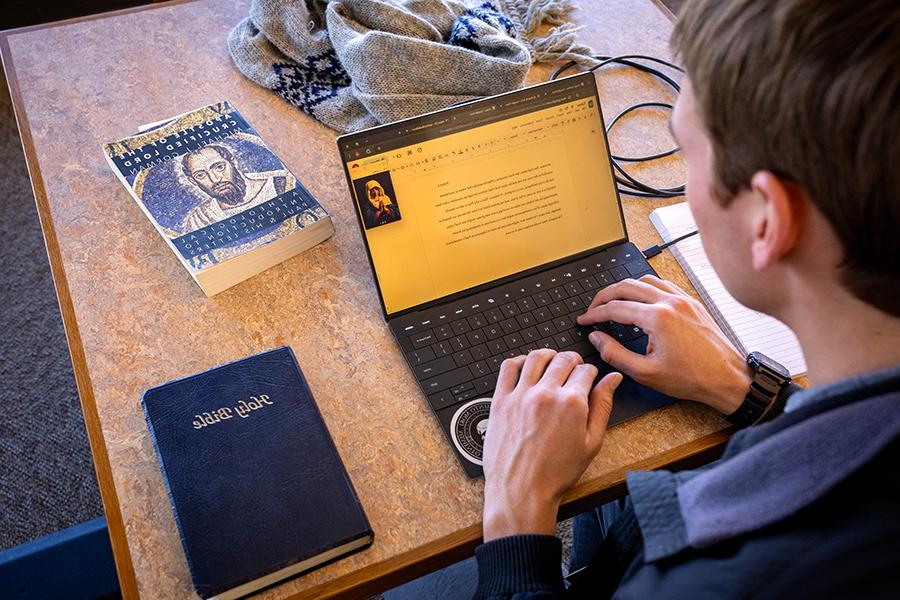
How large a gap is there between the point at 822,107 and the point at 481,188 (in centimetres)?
48

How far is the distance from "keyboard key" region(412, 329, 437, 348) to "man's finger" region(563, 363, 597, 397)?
177 mm

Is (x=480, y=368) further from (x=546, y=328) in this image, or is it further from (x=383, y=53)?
(x=383, y=53)

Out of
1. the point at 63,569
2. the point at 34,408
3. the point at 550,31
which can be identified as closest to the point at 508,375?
the point at 550,31

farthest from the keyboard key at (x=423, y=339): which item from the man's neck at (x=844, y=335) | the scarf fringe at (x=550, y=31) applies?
the scarf fringe at (x=550, y=31)

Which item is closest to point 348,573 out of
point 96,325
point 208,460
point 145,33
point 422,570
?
point 422,570

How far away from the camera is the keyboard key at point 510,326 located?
986 mm

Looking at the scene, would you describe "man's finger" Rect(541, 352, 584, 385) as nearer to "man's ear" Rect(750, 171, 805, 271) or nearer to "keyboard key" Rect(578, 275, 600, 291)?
"keyboard key" Rect(578, 275, 600, 291)

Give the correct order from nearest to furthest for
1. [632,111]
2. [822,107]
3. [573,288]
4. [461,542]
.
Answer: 1. [822,107]
2. [461,542]
3. [573,288]
4. [632,111]

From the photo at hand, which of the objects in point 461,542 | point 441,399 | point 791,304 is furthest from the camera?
point 441,399

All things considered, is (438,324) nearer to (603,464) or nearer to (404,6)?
(603,464)

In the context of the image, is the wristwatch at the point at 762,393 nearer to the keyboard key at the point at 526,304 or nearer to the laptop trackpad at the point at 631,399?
the laptop trackpad at the point at 631,399

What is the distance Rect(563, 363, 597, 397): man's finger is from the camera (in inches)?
34.7

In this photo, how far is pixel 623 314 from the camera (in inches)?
37.6

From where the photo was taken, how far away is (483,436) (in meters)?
0.90
